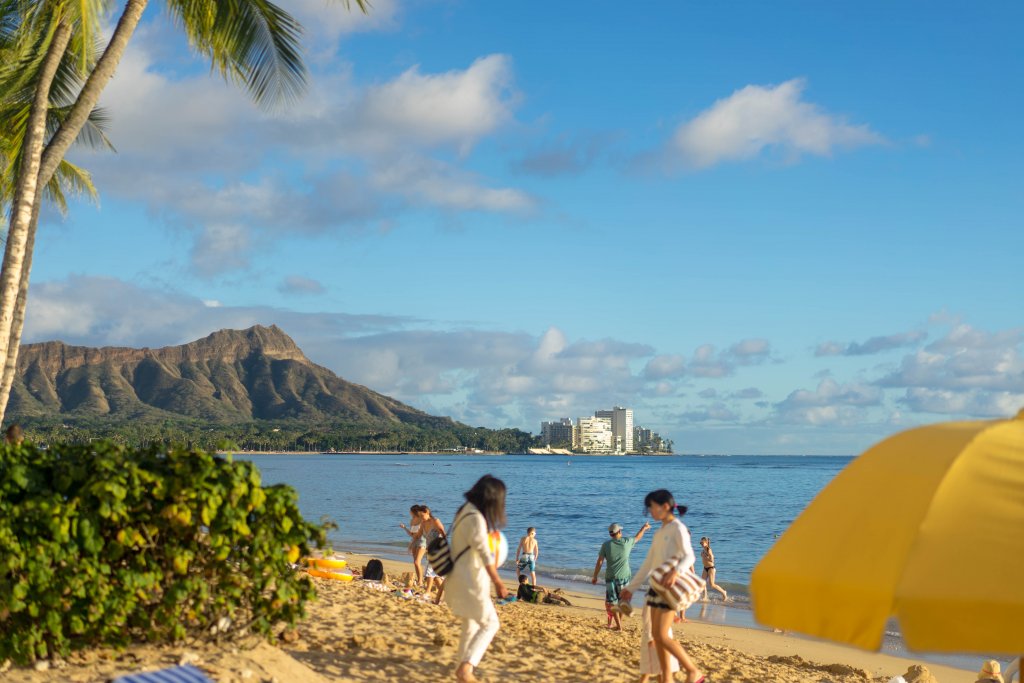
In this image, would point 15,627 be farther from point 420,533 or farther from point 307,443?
point 307,443

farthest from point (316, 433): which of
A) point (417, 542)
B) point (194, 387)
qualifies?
point (417, 542)

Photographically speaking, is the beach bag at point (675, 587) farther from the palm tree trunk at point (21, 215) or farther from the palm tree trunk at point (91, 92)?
the palm tree trunk at point (91, 92)

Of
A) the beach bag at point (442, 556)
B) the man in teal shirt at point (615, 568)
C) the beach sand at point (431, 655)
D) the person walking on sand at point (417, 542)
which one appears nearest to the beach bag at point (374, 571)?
the person walking on sand at point (417, 542)

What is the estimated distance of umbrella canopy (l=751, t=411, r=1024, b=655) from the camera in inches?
114

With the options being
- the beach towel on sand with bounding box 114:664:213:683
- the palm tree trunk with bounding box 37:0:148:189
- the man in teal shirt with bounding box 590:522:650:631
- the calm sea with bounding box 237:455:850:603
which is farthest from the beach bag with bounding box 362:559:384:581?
the beach towel on sand with bounding box 114:664:213:683

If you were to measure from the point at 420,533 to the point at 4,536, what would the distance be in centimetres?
1001

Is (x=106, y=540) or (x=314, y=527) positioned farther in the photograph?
(x=314, y=527)

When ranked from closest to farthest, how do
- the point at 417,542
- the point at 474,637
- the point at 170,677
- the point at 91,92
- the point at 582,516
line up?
1. the point at 170,677
2. the point at 474,637
3. the point at 91,92
4. the point at 417,542
5. the point at 582,516

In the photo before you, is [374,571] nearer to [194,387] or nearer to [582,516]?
[582,516]

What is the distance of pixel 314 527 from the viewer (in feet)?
19.6

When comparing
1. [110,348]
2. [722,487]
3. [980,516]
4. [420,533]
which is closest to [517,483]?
[722,487]

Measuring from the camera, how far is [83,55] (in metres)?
11.6

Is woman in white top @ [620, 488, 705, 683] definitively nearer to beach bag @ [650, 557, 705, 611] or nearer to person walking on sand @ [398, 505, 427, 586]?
beach bag @ [650, 557, 705, 611]

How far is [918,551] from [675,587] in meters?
3.98
